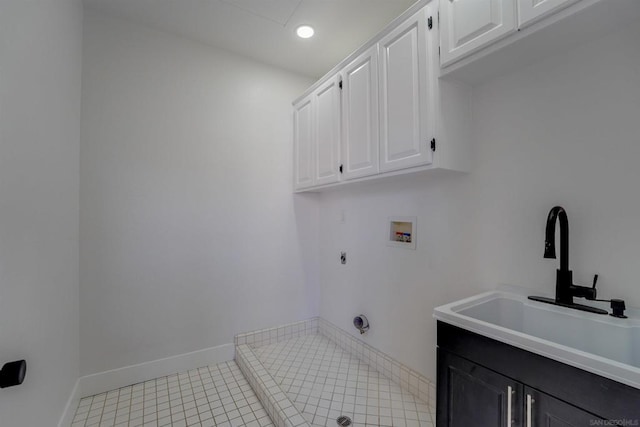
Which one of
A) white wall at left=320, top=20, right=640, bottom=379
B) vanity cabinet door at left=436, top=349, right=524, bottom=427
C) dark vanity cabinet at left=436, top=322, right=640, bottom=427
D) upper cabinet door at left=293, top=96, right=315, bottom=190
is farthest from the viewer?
upper cabinet door at left=293, top=96, right=315, bottom=190

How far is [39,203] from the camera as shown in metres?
1.23

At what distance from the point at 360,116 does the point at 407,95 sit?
39 centimetres

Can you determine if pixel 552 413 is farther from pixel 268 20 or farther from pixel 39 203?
pixel 268 20

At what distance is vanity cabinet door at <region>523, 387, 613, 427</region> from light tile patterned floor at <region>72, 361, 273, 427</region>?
4.43 feet

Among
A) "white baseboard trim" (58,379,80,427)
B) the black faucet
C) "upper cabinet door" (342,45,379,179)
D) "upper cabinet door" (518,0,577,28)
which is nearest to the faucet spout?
the black faucet

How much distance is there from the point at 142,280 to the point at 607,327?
8.44ft

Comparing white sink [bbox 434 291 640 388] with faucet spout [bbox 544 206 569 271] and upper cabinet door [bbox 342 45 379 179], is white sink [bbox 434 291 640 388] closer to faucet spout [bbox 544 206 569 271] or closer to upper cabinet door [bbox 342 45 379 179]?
faucet spout [bbox 544 206 569 271]

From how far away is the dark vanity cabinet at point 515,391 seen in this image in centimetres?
76

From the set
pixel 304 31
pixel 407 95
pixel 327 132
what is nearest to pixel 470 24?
pixel 407 95

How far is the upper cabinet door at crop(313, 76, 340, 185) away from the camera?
6.83 ft

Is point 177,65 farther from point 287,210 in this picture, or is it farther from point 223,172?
point 287,210

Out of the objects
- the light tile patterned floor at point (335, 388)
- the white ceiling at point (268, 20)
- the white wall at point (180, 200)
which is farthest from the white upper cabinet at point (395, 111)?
the light tile patterned floor at point (335, 388)

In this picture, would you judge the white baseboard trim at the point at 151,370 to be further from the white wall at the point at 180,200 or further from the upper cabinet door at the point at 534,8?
the upper cabinet door at the point at 534,8

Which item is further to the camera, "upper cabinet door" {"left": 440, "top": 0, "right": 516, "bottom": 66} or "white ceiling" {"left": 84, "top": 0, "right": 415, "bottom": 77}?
"white ceiling" {"left": 84, "top": 0, "right": 415, "bottom": 77}
